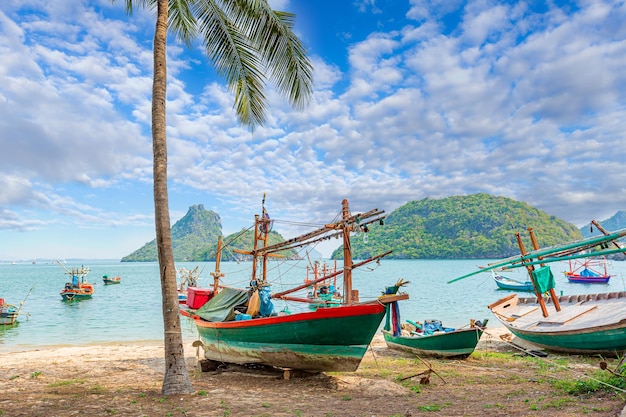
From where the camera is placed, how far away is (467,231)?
14338 centimetres

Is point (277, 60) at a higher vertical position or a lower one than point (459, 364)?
higher

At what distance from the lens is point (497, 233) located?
444 feet

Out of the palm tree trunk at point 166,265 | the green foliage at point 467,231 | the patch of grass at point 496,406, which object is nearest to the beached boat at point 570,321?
the patch of grass at point 496,406

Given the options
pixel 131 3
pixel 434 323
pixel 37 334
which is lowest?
pixel 37 334

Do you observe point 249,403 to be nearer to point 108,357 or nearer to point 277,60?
point 277,60

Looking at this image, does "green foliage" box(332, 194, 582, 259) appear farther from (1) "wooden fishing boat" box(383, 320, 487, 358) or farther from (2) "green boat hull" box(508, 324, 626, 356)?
(2) "green boat hull" box(508, 324, 626, 356)

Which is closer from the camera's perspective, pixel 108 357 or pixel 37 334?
pixel 108 357

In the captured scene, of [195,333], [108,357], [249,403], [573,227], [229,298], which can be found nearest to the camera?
[249,403]

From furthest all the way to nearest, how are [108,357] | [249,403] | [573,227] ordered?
[573,227] < [108,357] < [249,403]

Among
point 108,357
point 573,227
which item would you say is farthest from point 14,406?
point 573,227

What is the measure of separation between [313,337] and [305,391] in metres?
1.05

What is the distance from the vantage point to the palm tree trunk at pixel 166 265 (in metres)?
7.82

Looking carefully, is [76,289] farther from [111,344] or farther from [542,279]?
[542,279]

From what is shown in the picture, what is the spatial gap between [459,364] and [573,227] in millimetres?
175761
